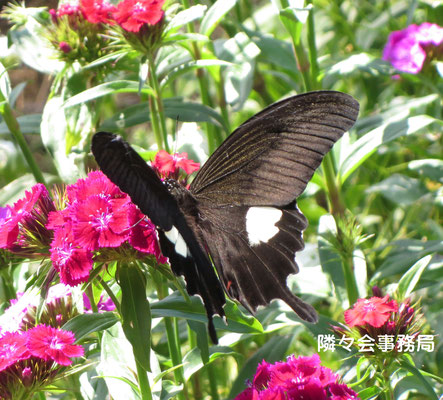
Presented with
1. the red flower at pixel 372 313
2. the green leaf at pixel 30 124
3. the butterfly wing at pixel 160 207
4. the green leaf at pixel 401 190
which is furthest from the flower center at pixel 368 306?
the green leaf at pixel 30 124

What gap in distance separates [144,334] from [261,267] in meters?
0.35

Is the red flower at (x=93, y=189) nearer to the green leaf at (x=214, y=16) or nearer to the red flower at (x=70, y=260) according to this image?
the red flower at (x=70, y=260)

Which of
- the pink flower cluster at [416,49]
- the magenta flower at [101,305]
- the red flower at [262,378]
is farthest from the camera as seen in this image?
the pink flower cluster at [416,49]

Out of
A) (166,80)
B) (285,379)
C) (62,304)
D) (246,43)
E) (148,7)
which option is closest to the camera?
(285,379)

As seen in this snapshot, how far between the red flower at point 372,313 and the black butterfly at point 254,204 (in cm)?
11

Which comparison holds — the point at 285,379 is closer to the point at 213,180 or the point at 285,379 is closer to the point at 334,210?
the point at 213,180

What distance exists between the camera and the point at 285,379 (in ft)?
3.84

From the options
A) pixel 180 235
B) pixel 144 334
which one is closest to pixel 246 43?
pixel 180 235

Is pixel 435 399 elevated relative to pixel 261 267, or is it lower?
lower

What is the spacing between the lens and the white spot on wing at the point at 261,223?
1.49 m

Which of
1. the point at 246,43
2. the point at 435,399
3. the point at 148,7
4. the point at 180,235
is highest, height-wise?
the point at 148,7

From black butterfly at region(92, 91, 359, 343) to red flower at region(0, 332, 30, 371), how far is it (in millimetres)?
278

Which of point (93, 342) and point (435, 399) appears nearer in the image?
point (435, 399)

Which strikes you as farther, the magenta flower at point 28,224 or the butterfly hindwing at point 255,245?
the butterfly hindwing at point 255,245
